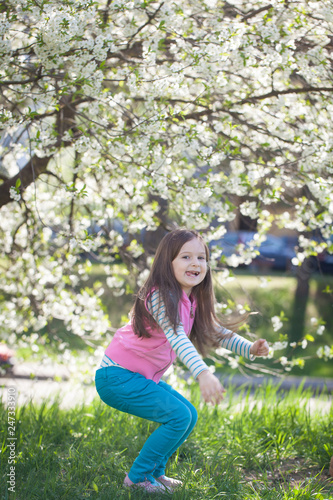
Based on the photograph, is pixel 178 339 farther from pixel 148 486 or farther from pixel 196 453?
pixel 196 453

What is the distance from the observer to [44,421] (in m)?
3.42

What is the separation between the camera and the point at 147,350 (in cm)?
260

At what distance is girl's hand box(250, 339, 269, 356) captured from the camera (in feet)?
8.26

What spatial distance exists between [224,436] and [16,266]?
2500 mm

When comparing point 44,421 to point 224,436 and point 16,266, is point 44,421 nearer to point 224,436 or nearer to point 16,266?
point 224,436

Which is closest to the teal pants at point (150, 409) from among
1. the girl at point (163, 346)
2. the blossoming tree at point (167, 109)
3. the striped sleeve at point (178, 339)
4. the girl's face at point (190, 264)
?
the girl at point (163, 346)

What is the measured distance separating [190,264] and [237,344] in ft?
1.55

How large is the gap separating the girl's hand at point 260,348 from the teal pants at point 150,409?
41cm

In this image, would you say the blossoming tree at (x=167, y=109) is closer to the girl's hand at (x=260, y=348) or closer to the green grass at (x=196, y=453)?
the green grass at (x=196, y=453)

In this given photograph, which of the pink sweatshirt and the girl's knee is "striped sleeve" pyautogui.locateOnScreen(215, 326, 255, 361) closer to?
the pink sweatshirt

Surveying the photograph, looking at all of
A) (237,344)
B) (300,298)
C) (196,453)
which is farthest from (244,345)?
(300,298)

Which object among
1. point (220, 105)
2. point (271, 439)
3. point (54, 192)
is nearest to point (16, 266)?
point (54, 192)

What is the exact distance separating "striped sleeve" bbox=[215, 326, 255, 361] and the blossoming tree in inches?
35.0

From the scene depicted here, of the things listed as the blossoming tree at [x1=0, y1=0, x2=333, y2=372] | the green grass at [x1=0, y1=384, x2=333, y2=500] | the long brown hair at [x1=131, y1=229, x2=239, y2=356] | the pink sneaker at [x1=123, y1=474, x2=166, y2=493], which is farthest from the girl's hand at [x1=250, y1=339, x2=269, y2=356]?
the blossoming tree at [x1=0, y1=0, x2=333, y2=372]
